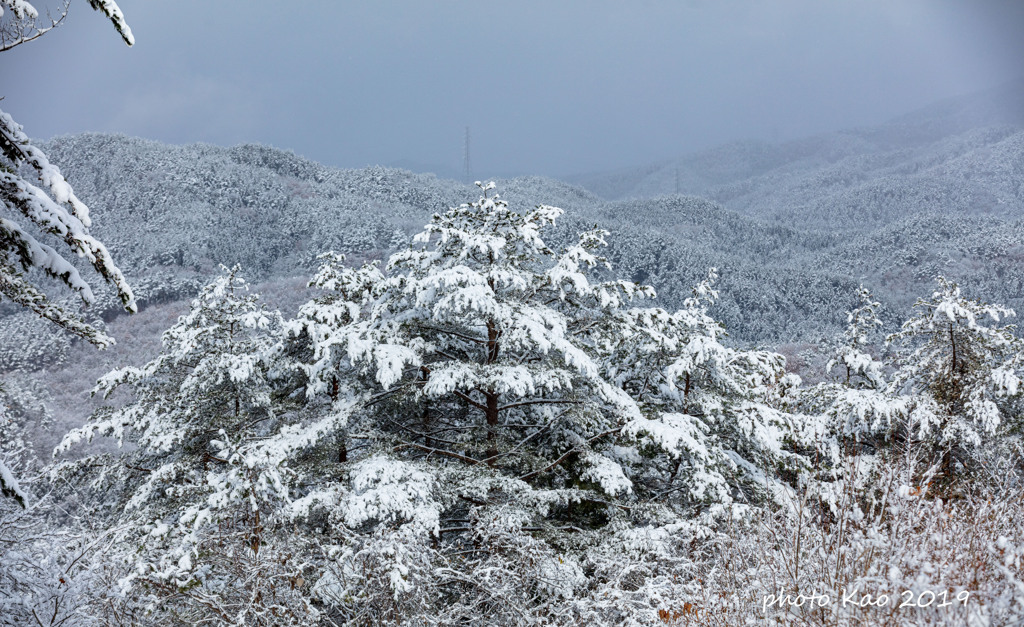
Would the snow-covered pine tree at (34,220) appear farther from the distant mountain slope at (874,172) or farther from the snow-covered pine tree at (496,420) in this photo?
the distant mountain slope at (874,172)

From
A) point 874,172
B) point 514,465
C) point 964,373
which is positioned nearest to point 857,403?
point 964,373

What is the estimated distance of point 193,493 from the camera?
26.2 ft

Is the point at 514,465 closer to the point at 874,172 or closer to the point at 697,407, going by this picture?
the point at 697,407

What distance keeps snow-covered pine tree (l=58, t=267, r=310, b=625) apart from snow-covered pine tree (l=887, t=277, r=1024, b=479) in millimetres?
9932

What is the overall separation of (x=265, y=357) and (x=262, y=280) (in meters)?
54.0

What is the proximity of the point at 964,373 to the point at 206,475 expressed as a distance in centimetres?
1351

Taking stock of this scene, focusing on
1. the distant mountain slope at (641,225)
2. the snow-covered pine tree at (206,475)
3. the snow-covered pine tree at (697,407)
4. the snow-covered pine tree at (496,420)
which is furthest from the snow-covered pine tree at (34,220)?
the distant mountain slope at (641,225)

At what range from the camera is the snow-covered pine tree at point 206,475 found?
4.89m

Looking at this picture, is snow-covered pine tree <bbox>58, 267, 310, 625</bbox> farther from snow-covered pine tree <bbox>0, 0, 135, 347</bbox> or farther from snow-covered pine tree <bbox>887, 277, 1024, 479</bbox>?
snow-covered pine tree <bbox>887, 277, 1024, 479</bbox>

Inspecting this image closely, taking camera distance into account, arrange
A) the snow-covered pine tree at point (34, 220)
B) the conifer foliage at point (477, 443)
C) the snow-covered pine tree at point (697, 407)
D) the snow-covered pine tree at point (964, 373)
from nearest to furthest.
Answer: the snow-covered pine tree at point (34, 220) → the conifer foliage at point (477, 443) → the snow-covered pine tree at point (697, 407) → the snow-covered pine tree at point (964, 373)

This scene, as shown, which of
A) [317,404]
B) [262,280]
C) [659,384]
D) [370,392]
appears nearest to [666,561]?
[659,384]

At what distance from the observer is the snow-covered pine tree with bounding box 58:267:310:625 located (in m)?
4.89

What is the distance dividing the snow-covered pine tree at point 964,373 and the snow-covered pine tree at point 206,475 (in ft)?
32.6

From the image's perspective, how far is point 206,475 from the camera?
8.13m
